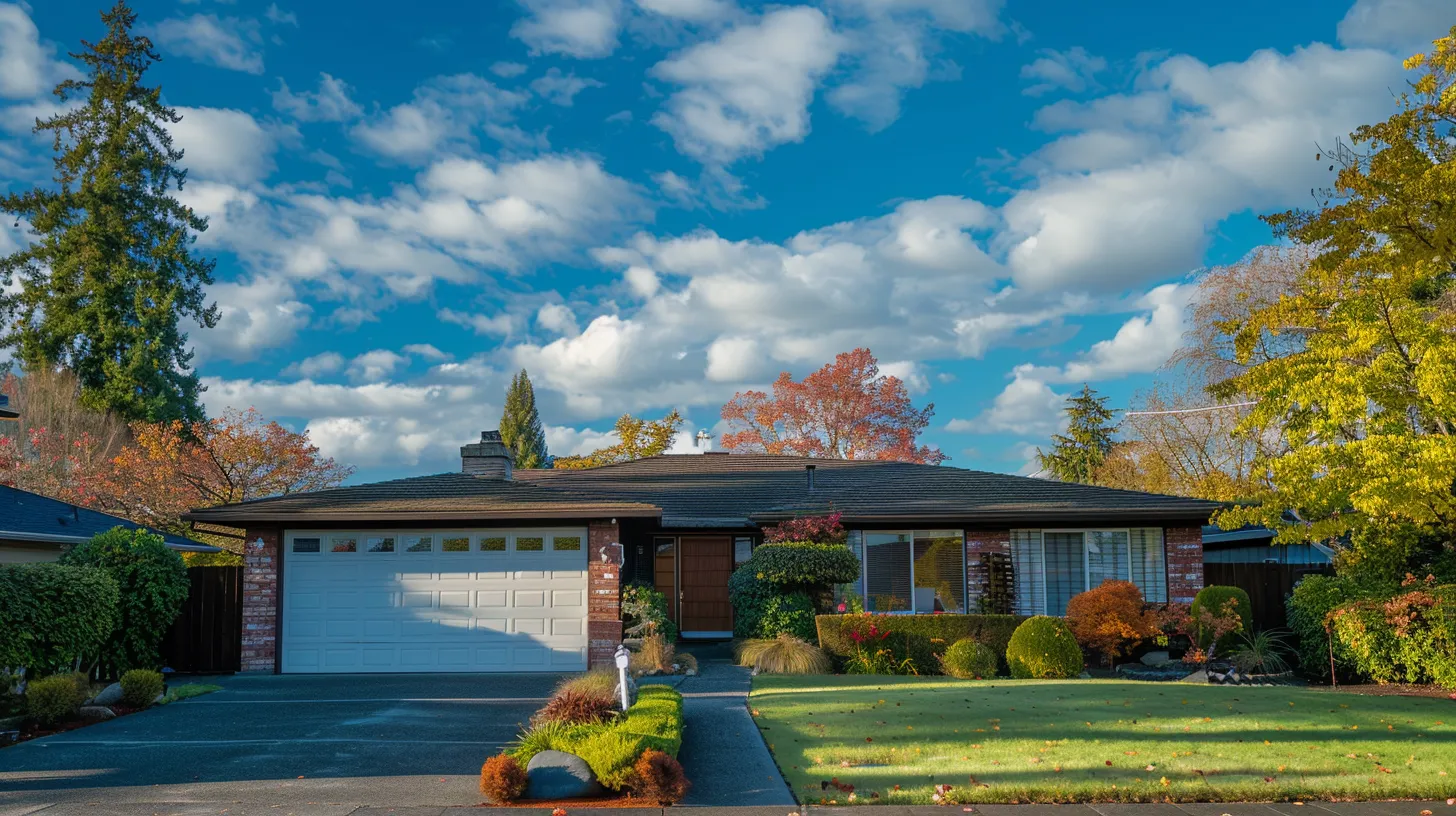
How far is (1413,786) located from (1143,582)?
33.9 ft

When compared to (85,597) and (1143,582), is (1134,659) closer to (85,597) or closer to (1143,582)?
(1143,582)

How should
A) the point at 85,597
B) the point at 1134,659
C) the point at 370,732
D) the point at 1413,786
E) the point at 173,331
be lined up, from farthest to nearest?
the point at 173,331 → the point at 1134,659 → the point at 85,597 → the point at 370,732 → the point at 1413,786

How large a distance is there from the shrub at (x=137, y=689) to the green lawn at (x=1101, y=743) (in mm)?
7223

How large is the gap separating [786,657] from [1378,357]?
30.4 feet

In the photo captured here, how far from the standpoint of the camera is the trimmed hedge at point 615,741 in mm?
7695

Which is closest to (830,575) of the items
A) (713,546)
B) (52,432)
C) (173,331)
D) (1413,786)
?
(713,546)

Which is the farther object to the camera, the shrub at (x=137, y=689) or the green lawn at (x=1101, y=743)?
the shrub at (x=137, y=689)

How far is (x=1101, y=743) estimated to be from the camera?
926 centimetres

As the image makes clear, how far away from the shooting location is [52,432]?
34156 millimetres

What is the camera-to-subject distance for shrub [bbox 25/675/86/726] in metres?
10.9

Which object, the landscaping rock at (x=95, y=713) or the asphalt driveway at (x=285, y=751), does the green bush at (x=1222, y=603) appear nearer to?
the asphalt driveway at (x=285, y=751)

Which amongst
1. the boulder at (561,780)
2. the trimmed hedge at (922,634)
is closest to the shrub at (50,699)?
the boulder at (561,780)

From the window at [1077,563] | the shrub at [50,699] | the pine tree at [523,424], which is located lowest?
the shrub at [50,699]

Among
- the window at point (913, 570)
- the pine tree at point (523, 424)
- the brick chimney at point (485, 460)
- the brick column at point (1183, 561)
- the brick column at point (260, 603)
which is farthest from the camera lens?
the pine tree at point (523, 424)
